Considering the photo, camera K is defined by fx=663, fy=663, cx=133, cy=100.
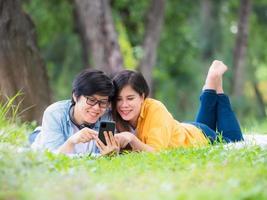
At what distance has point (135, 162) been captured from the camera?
5.46 m

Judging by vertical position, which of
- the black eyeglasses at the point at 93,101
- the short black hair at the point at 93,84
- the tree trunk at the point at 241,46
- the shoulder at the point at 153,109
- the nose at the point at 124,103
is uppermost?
the short black hair at the point at 93,84

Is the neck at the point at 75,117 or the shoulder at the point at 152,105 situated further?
the shoulder at the point at 152,105

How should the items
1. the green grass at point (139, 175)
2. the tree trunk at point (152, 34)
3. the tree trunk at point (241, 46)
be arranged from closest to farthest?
the green grass at point (139, 175) → the tree trunk at point (152, 34) → the tree trunk at point (241, 46)

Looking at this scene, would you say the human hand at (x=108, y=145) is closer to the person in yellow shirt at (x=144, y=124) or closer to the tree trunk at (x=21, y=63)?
the person in yellow shirt at (x=144, y=124)

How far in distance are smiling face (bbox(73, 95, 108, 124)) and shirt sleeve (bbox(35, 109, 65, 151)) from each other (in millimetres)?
208

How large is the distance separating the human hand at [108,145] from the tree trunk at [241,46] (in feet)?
43.7

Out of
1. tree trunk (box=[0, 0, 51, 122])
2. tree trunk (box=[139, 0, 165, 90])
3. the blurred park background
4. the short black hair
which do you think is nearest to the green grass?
the short black hair

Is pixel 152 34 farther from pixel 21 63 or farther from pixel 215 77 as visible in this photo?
pixel 215 77

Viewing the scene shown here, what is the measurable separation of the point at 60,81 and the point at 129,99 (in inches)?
561

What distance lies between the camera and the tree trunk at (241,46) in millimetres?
18906

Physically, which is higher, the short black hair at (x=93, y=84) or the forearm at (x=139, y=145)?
the short black hair at (x=93, y=84)

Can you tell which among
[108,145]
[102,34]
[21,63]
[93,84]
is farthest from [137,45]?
[108,145]

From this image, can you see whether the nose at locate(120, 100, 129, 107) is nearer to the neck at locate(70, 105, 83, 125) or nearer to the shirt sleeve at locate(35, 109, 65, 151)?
the neck at locate(70, 105, 83, 125)

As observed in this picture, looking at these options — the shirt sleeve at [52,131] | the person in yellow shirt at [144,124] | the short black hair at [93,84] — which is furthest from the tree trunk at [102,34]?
the short black hair at [93,84]
